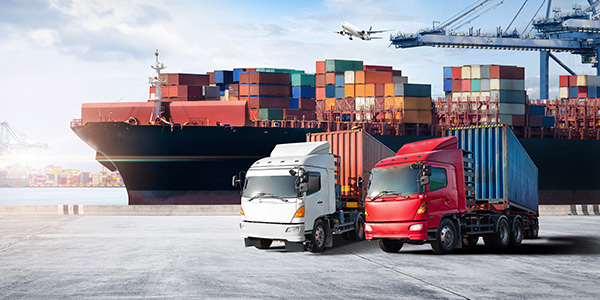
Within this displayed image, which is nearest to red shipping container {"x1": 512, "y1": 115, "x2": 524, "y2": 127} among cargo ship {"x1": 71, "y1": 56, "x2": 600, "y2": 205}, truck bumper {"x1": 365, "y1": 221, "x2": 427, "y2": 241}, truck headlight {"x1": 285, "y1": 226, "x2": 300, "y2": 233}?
cargo ship {"x1": 71, "y1": 56, "x2": 600, "y2": 205}

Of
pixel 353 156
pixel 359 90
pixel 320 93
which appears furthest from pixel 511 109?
pixel 353 156

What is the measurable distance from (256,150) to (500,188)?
2584 centimetres

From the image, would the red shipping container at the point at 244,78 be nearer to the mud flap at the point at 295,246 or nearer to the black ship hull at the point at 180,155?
the black ship hull at the point at 180,155

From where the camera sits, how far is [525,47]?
6322 cm

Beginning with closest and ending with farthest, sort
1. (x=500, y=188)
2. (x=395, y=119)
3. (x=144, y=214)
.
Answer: (x=500, y=188) → (x=144, y=214) → (x=395, y=119)

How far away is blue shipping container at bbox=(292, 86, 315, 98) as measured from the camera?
47.5 metres

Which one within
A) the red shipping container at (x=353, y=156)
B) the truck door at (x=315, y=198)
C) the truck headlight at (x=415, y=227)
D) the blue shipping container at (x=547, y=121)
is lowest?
the truck headlight at (x=415, y=227)

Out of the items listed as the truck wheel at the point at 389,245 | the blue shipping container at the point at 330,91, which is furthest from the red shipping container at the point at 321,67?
the truck wheel at the point at 389,245

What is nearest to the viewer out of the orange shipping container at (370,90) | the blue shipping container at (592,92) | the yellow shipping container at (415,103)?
the yellow shipping container at (415,103)

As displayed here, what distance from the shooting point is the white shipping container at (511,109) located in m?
48.3

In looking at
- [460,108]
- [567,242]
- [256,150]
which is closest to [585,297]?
[567,242]

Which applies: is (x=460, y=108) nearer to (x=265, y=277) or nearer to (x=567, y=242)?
(x=567, y=242)

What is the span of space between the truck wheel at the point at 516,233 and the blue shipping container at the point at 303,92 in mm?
31776

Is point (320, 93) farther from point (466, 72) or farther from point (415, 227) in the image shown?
point (415, 227)
